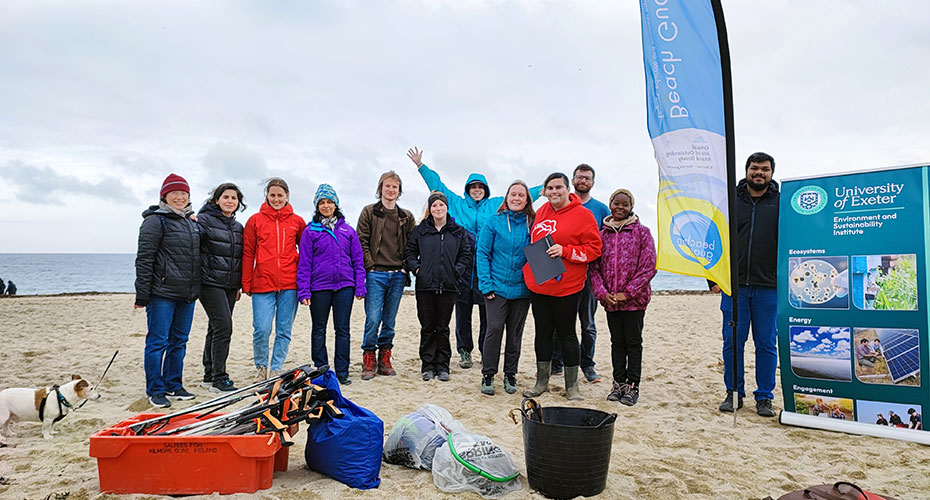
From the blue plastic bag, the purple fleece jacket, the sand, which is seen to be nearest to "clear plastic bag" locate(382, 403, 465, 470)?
the sand

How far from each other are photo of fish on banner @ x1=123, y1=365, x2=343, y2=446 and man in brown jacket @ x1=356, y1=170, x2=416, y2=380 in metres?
2.62

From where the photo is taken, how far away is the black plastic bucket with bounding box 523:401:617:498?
112 inches

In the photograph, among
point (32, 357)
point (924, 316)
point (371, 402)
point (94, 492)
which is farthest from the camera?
point (32, 357)

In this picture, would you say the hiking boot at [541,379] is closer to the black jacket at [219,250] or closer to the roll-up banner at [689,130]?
the roll-up banner at [689,130]

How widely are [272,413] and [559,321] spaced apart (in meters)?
2.61

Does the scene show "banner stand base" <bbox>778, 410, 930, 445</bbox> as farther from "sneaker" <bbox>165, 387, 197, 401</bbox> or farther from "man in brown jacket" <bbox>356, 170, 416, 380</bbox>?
"sneaker" <bbox>165, 387, 197, 401</bbox>

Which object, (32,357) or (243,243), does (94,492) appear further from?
(32,357)

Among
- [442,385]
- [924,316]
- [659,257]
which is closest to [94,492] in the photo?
[442,385]

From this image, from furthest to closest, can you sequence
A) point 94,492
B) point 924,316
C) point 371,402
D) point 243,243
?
point 243,243 < point 371,402 < point 924,316 < point 94,492

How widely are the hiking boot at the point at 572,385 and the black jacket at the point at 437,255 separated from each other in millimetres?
1400

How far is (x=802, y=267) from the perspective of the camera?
14.3 ft

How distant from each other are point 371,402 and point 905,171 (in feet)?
14.3

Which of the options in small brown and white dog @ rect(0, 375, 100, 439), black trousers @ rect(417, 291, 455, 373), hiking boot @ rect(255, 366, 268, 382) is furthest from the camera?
black trousers @ rect(417, 291, 455, 373)

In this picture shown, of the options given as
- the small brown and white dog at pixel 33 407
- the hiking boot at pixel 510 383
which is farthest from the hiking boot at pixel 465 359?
the small brown and white dog at pixel 33 407
